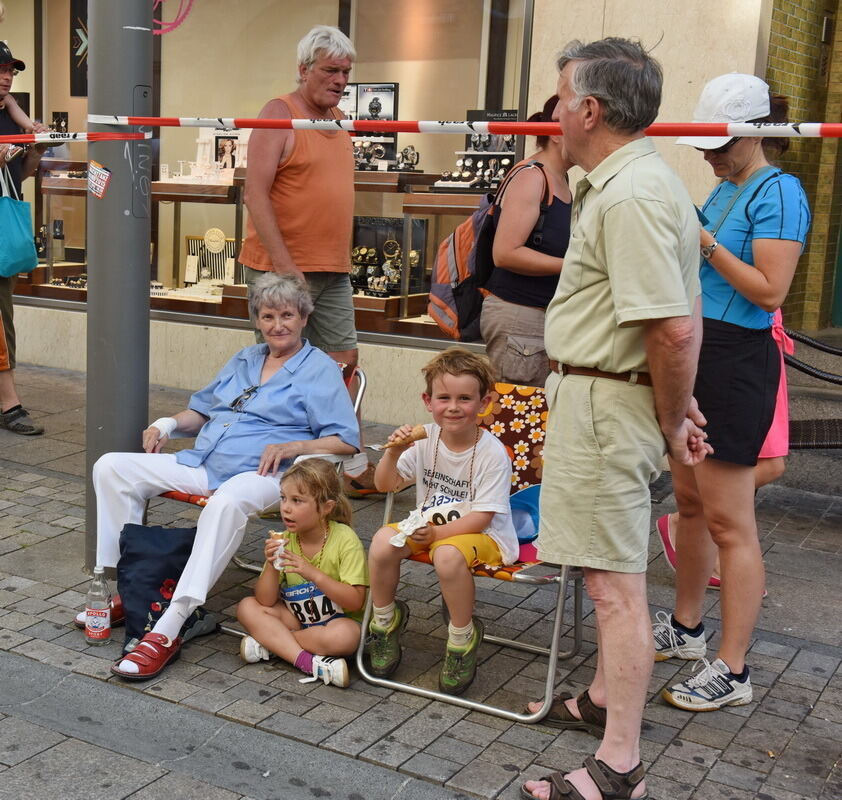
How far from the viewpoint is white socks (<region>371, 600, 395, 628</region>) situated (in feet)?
12.9

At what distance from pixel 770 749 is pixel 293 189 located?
318 cm

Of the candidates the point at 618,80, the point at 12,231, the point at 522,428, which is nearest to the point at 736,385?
the point at 522,428

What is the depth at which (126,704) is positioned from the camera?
3785 mm

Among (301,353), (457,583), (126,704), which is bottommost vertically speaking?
(126,704)

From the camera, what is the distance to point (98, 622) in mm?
4191

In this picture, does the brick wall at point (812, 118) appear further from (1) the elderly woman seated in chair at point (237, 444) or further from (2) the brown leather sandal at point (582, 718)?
(2) the brown leather sandal at point (582, 718)

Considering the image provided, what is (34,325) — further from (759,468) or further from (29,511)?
→ (759,468)

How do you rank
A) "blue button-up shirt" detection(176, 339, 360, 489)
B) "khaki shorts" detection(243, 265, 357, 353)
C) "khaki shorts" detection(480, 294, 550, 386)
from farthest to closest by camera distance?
1. "khaki shorts" detection(243, 265, 357, 353)
2. "khaki shorts" detection(480, 294, 550, 386)
3. "blue button-up shirt" detection(176, 339, 360, 489)

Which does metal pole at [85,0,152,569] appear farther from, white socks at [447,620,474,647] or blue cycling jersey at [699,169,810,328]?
blue cycling jersey at [699,169,810,328]

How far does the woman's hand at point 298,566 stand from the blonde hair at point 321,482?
194mm

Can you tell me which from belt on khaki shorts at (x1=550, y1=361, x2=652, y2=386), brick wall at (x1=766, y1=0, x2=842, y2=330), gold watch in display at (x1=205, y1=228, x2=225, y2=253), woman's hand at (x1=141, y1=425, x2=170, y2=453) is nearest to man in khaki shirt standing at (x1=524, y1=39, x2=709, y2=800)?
belt on khaki shorts at (x1=550, y1=361, x2=652, y2=386)

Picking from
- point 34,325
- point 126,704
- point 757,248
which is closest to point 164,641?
point 126,704

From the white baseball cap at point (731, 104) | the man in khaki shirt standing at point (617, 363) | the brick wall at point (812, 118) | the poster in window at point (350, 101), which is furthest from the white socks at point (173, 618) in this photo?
the poster in window at point (350, 101)

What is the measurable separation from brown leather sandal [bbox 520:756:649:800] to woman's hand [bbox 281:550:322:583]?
1.08 m
